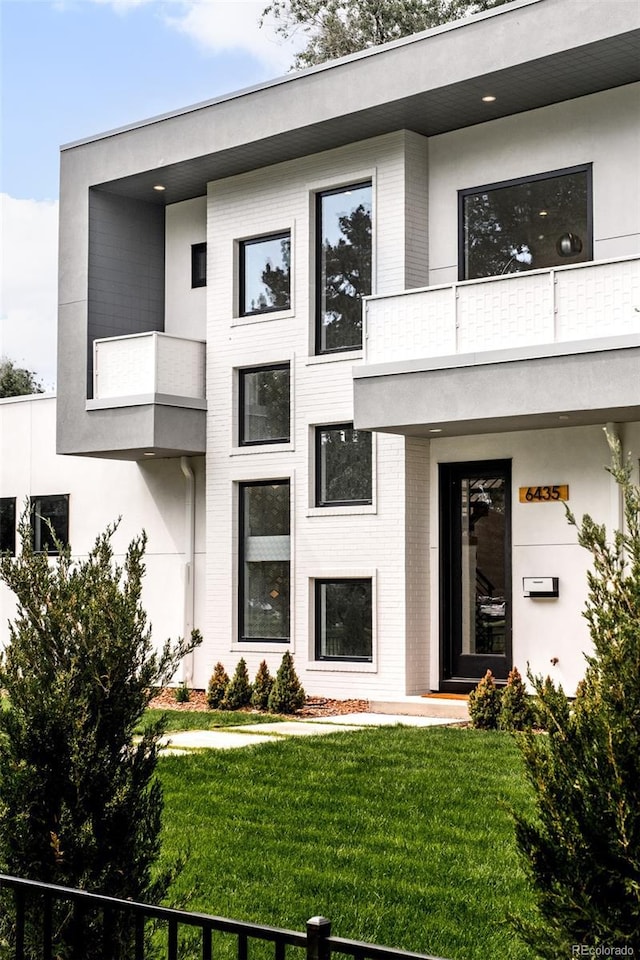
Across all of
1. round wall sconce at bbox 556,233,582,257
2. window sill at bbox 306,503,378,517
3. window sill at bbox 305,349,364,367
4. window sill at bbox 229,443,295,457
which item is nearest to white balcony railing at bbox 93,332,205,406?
window sill at bbox 229,443,295,457

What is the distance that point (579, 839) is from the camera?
364 centimetres

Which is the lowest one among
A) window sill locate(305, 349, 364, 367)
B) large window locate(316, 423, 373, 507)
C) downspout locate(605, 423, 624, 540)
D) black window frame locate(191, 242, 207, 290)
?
downspout locate(605, 423, 624, 540)

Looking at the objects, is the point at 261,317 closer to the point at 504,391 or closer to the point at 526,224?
the point at 526,224

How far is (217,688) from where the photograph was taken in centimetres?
1642

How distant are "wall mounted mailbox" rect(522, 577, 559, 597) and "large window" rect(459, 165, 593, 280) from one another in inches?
151

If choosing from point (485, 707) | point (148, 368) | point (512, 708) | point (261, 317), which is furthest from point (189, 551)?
point (512, 708)

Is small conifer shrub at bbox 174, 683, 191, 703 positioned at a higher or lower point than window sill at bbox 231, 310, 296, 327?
lower

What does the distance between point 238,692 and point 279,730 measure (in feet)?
10.4

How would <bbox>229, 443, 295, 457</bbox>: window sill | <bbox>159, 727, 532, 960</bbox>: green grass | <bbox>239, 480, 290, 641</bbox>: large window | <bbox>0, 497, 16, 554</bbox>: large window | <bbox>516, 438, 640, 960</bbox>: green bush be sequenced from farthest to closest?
<bbox>0, 497, 16, 554</bbox>: large window → <bbox>239, 480, 290, 641</bbox>: large window → <bbox>229, 443, 295, 457</bbox>: window sill → <bbox>159, 727, 532, 960</bbox>: green grass → <bbox>516, 438, 640, 960</bbox>: green bush

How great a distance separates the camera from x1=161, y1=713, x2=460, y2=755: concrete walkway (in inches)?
467

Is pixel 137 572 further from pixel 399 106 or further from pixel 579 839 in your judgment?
pixel 399 106

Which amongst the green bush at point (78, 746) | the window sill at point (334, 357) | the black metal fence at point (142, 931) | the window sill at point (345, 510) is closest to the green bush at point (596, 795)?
the black metal fence at point (142, 931)

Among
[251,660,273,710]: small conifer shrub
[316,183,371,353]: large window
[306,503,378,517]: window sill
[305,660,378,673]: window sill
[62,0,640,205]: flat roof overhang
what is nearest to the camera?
[62,0,640,205]: flat roof overhang

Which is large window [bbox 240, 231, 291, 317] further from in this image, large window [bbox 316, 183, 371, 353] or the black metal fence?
the black metal fence
